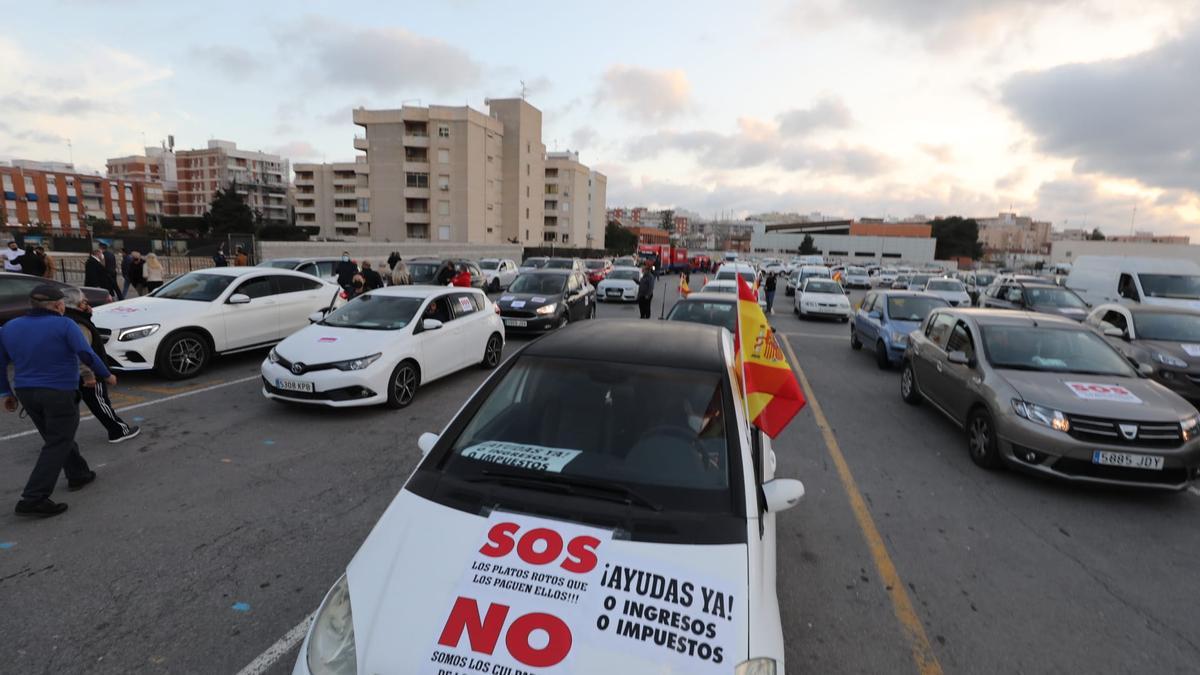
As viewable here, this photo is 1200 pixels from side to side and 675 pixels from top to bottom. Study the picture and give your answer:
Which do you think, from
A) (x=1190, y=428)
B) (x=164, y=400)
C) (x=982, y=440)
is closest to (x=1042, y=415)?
(x=982, y=440)

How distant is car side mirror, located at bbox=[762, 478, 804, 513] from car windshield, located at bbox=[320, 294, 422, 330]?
6.23 m

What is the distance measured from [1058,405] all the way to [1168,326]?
611 cm

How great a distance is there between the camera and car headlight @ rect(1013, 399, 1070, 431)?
5133 mm

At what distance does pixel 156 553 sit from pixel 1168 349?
482 inches

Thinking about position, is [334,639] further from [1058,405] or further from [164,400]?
[164,400]

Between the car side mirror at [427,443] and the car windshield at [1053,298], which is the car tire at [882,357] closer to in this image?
the car windshield at [1053,298]

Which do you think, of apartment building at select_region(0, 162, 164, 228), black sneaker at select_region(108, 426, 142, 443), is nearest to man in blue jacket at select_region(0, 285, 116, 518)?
black sneaker at select_region(108, 426, 142, 443)

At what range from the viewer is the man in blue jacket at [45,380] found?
14.3ft

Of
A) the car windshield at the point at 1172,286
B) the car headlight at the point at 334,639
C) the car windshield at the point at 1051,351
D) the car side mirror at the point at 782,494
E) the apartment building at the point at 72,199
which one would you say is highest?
the apartment building at the point at 72,199

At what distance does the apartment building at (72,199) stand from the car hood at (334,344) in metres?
109

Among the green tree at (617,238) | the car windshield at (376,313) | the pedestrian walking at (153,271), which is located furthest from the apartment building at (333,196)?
the car windshield at (376,313)

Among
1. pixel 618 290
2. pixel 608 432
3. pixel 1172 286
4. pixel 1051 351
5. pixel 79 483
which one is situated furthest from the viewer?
pixel 618 290

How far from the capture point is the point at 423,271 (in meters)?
18.8

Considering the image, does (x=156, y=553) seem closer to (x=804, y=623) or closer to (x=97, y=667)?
(x=97, y=667)
